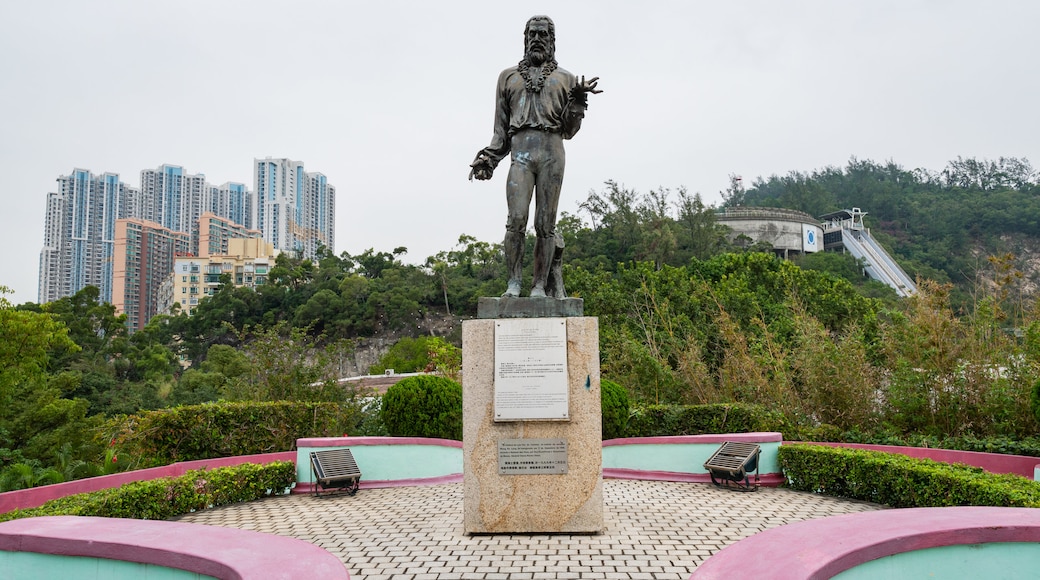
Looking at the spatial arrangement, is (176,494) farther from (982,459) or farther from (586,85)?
(982,459)

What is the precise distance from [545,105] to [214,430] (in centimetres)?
611

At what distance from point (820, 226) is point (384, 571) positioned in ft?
245

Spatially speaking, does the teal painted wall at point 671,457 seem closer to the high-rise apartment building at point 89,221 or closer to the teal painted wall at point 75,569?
the teal painted wall at point 75,569

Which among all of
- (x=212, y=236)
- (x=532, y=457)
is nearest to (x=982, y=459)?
(x=532, y=457)

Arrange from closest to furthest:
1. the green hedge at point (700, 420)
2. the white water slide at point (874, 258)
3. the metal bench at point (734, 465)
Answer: the metal bench at point (734, 465) < the green hedge at point (700, 420) < the white water slide at point (874, 258)

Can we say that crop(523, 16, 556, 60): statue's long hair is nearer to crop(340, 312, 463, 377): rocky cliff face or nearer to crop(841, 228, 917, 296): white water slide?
crop(340, 312, 463, 377): rocky cliff face

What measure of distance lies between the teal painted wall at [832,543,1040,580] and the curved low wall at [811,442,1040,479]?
359 cm

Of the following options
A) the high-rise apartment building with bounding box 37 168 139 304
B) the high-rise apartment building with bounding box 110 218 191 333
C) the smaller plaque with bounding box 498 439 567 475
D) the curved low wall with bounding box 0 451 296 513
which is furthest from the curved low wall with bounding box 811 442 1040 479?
the high-rise apartment building with bounding box 37 168 139 304

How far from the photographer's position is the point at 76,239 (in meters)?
77.4

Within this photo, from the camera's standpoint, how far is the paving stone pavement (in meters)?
4.28

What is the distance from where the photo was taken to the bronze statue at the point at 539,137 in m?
5.70

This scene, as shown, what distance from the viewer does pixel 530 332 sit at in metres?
5.40

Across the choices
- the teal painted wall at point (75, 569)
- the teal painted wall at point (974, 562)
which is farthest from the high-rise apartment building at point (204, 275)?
the teal painted wall at point (974, 562)

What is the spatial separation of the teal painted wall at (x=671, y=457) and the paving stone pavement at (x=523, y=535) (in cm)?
46
